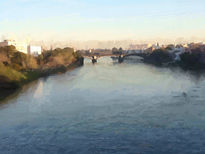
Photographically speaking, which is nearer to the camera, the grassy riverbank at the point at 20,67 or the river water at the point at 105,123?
the river water at the point at 105,123

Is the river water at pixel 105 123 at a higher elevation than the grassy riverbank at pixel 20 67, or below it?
below

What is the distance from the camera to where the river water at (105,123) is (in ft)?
30.3

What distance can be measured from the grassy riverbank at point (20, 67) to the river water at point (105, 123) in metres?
3.13

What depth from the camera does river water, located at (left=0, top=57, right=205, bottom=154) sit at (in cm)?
924

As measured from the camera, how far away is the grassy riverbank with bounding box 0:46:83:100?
2080 cm

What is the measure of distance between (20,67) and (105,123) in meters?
17.4

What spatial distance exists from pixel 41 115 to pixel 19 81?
1004cm

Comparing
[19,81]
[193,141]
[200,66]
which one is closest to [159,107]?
[193,141]

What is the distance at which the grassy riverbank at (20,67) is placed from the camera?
68.2 feet

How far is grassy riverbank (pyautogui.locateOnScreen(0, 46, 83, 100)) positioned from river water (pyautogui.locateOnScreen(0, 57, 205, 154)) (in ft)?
10.3

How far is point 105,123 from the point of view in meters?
11.6

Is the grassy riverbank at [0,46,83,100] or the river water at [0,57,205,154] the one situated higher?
the grassy riverbank at [0,46,83,100]

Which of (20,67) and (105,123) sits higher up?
(20,67)

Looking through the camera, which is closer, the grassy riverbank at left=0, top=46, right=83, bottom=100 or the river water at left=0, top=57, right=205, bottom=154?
the river water at left=0, top=57, right=205, bottom=154
